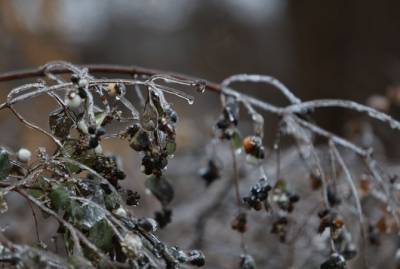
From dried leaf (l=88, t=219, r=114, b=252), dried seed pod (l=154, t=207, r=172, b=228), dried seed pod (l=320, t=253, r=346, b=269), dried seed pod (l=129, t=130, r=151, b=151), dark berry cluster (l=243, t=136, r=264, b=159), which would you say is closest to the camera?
dried leaf (l=88, t=219, r=114, b=252)

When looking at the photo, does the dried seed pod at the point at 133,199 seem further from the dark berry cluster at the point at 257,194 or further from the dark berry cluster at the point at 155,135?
the dark berry cluster at the point at 257,194

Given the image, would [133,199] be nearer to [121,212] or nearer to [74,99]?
[121,212]

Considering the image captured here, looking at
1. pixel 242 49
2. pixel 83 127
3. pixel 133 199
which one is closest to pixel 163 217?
pixel 133 199

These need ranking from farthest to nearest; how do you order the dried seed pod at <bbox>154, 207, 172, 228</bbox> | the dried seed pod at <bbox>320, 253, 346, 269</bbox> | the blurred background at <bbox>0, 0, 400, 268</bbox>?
the blurred background at <bbox>0, 0, 400, 268</bbox>, the dried seed pod at <bbox>154, 207, 172, 228</bbox>, the dried seed pod at <bbox>320, 253, 346, 269</bbox>

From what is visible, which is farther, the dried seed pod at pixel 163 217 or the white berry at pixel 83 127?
the dried seed pod at pixel 163 217

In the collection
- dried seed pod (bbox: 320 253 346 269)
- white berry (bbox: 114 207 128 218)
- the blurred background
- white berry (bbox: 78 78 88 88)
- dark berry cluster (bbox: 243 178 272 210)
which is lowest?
white berry (bbox: 114 207 128 218)

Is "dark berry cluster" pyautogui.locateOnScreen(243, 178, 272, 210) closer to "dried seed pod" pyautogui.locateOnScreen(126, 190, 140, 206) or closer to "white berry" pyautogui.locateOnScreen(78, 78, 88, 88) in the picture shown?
"dried seed pod" pyautogui.locateOnScreen(126, 190, 140, 206)

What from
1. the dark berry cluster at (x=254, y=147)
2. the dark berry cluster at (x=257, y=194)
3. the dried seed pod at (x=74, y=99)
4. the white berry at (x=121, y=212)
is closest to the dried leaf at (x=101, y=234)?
A: the white berry at (x=121, y=212)

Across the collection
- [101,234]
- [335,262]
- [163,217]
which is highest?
[163,217]

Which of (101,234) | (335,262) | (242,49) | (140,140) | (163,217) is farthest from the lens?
(242,49)

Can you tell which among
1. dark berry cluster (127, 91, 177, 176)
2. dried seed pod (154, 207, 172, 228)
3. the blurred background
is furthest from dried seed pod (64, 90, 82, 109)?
the blurred background
